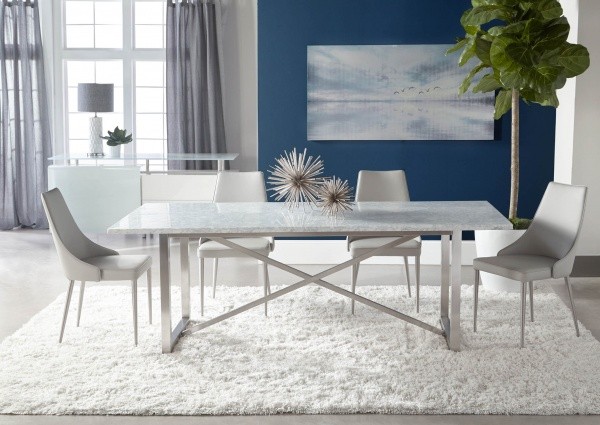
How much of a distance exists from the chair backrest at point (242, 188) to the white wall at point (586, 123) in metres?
2.40

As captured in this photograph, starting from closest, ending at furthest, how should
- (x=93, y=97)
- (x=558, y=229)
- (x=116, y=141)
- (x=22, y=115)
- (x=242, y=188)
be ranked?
(x=558, y=229), (x=242, y=188), (x=93, y=97), (x=116, y=141), (x=22, y=115)

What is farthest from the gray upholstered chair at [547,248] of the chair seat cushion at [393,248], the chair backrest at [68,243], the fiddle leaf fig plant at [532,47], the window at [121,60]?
the window at [121,60]

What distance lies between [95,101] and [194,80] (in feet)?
3.53

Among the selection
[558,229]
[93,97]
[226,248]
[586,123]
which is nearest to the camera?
[558,229]

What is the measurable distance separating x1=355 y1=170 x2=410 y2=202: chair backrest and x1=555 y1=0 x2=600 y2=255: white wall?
4.86 feet

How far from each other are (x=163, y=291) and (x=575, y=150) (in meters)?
3.55

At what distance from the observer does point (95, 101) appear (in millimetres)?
7824

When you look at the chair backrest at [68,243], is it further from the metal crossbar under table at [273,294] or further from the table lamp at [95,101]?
the table lamp at [95,101]

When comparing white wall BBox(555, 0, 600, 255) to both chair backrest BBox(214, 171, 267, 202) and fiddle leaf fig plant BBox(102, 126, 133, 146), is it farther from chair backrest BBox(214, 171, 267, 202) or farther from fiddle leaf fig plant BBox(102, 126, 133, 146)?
fiddle leaf fig plant BBox(102, 126, 133, 146)

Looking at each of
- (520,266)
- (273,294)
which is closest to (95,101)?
(273,294)

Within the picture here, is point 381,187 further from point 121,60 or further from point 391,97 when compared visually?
point 121,60

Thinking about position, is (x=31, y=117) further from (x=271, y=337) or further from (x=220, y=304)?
(x=271, y=337)

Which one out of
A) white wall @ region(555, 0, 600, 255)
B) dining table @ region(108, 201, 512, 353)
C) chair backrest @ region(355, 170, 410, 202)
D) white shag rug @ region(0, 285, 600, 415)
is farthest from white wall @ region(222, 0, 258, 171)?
dining table @ region(108, 201, 512, 353)

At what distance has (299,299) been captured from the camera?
18.3ft
